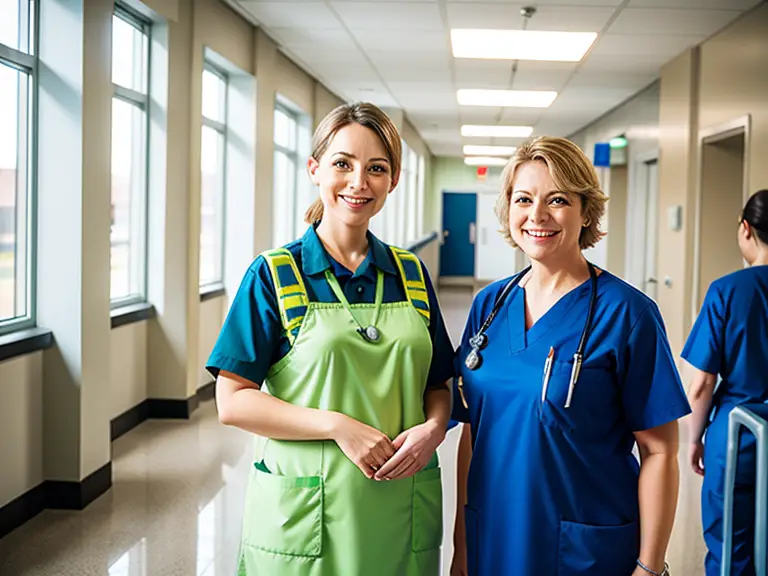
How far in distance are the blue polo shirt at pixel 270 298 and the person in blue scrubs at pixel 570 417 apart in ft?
0.82

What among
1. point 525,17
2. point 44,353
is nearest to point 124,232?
point 44,353

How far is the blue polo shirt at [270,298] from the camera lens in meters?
1.62

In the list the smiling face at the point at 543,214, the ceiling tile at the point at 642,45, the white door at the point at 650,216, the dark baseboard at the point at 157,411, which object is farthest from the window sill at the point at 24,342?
the white door at the point at 650,216

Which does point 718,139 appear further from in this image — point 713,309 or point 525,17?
point 713,309

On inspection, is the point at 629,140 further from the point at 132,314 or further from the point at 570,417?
the point at 570,417

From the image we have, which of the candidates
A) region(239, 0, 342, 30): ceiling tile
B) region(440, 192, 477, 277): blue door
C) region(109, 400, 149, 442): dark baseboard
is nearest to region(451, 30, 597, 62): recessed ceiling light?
region(239, 0, 342, 30): ceiling tile

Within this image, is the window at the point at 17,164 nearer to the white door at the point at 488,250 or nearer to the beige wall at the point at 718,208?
the beige wall at the point at 718,208

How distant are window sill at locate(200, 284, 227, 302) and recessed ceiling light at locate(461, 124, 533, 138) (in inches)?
277

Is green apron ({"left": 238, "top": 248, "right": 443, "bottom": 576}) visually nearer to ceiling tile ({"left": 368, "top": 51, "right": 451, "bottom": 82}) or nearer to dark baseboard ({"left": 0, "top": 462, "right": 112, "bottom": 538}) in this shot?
dark baseboard ({"left": 0, "top": 462, "right": 112, "bottom": 538})

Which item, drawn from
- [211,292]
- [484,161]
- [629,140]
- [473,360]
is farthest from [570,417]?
[484,161]

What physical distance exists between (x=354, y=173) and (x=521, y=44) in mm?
5459

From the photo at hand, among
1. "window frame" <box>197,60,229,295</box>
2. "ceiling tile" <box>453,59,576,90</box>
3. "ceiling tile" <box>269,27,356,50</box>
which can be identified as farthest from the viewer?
"ceiling tile" <box>453,59,576,90</box>

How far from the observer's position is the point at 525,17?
5.84m

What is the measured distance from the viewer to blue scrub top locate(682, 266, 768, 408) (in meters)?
2.68
